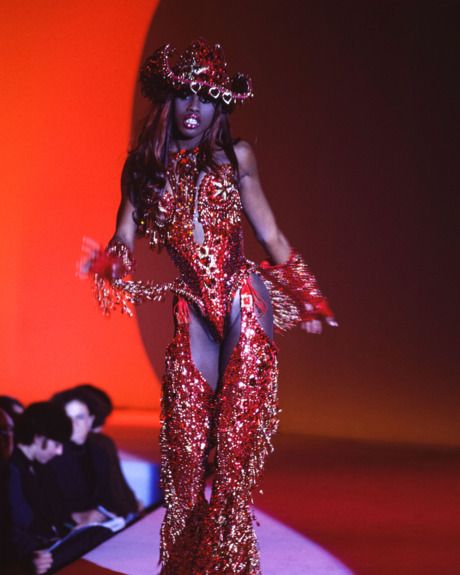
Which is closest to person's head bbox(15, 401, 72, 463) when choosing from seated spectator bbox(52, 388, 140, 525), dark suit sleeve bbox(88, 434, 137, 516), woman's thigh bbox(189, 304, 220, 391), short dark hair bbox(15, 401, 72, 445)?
short dark hair bbox(15, 401, 72, 445)

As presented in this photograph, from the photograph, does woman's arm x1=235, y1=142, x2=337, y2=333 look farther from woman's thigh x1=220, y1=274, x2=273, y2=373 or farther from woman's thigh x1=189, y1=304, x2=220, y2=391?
woman's thigh x1=189, y1=304, x2=220, y2=391

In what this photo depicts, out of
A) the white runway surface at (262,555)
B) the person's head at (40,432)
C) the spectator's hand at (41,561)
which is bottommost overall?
the white runway surface at (262,555)

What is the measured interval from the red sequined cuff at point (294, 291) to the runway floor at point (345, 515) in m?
0.88

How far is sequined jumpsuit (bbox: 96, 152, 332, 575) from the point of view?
8.96 feet

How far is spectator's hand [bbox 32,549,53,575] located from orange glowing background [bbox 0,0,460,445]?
150 inches

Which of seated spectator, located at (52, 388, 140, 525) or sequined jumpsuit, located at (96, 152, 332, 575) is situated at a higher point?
sequined jumpsuit, located at (96, 152, 332, 575)

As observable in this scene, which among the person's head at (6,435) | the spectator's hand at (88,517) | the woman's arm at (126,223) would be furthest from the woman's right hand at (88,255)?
the spectator's hand at (88,517)

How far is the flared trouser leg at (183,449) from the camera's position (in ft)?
9.01

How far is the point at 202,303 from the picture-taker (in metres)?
2.79

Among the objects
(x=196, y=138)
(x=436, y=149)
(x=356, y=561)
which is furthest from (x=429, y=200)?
(x=196, y=138)

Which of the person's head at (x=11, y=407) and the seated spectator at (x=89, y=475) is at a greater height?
the person's head at (x=11, y=407)

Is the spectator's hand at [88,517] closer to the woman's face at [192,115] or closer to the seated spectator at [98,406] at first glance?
the seated spectator at [98,406]

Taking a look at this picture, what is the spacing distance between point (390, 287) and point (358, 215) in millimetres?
531

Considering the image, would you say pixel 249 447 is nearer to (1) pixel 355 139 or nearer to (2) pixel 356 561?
(2) pixel 356 561
